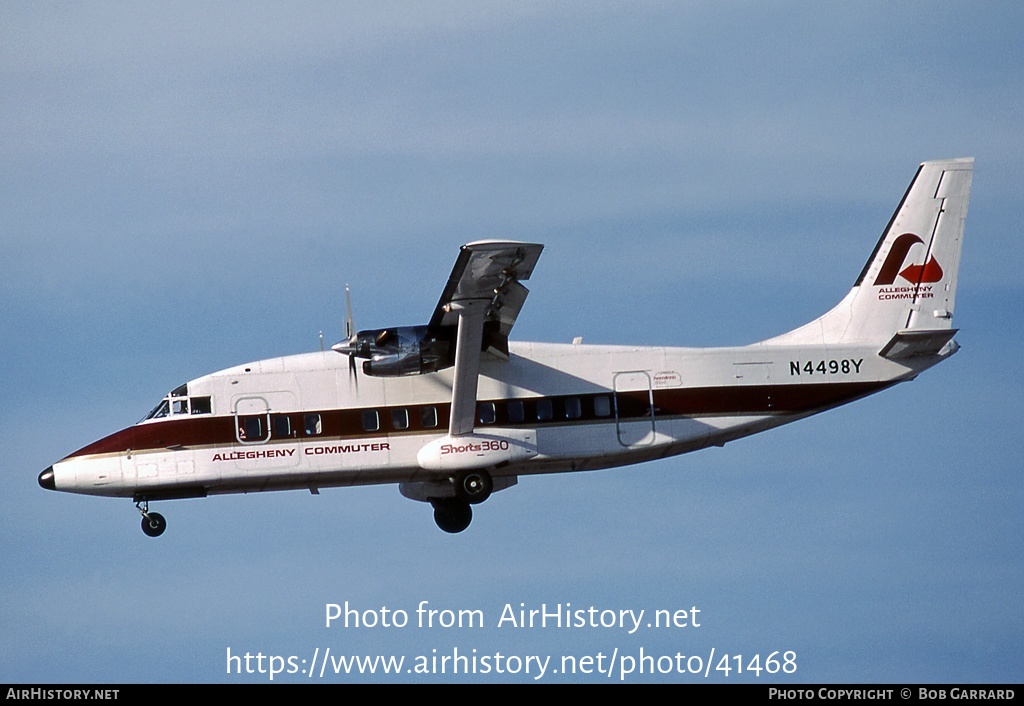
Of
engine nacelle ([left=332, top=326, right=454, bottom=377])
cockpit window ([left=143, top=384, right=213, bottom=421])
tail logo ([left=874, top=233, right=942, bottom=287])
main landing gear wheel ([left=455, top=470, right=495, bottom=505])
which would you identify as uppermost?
tail logo ([left=874, top=233, right=942, bottom=287])

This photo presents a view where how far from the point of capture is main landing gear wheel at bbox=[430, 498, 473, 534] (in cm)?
3222

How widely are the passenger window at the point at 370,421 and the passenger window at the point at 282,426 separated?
138 cm

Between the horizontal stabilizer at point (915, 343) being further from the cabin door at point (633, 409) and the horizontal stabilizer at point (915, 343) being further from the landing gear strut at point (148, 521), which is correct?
the landing gear strut at point (148, 521)

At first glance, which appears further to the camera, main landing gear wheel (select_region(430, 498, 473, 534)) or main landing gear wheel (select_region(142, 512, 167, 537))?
main landing gear wheel (select_region(430, 498, 473, 534))

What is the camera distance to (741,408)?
103 ft

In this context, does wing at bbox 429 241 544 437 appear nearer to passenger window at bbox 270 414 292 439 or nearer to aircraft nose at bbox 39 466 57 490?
passenger window at bbox 270 414 292 439

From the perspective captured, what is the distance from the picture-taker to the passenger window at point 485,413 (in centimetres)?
3081

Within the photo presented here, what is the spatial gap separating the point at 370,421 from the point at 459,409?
1743 millimetres

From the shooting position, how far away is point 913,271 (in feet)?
107

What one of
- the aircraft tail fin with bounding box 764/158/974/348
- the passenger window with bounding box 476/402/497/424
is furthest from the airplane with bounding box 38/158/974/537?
the aircraft tail fin with bounding box 764/158/974/348

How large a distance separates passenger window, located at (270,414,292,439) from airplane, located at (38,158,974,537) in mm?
37
